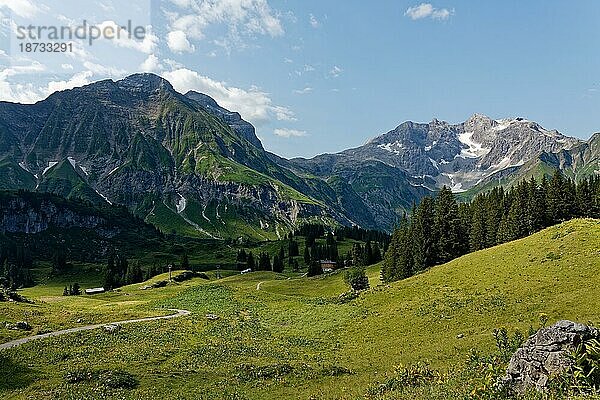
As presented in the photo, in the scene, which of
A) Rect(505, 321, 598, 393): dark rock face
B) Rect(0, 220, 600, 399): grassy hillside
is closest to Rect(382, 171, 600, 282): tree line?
Rect(0, 220, 600, 399): grassy hillside

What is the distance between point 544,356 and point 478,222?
307ft

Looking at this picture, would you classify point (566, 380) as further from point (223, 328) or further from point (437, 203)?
point (437, 203)

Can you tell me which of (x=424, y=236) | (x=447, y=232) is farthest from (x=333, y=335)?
(x=447, y=232)

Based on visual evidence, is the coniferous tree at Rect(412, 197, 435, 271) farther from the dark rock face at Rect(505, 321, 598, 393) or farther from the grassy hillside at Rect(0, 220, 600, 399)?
the dark rock face at Rect(505, 321, 598, 393)

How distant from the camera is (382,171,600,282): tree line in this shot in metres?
94.1

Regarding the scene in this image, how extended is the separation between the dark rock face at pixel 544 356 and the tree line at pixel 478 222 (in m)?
76.2

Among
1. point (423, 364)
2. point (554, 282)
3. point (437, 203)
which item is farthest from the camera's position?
point (437, 203)

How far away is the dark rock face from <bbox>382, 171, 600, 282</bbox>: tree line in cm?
7616

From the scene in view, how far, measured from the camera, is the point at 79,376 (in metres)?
29.3

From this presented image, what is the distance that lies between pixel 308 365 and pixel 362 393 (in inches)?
387

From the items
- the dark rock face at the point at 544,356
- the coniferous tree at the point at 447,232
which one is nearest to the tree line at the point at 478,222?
the coniferous tree at the point at 447,232

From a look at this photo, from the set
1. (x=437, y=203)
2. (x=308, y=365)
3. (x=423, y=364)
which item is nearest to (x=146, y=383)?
(x=308, y=365)

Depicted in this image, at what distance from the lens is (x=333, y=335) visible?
4816cm

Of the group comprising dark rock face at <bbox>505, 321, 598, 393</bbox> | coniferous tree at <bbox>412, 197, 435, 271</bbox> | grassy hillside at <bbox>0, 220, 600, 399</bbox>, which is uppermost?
coniferous tree at <bbox>412, 197, 435, 271</bbox>
